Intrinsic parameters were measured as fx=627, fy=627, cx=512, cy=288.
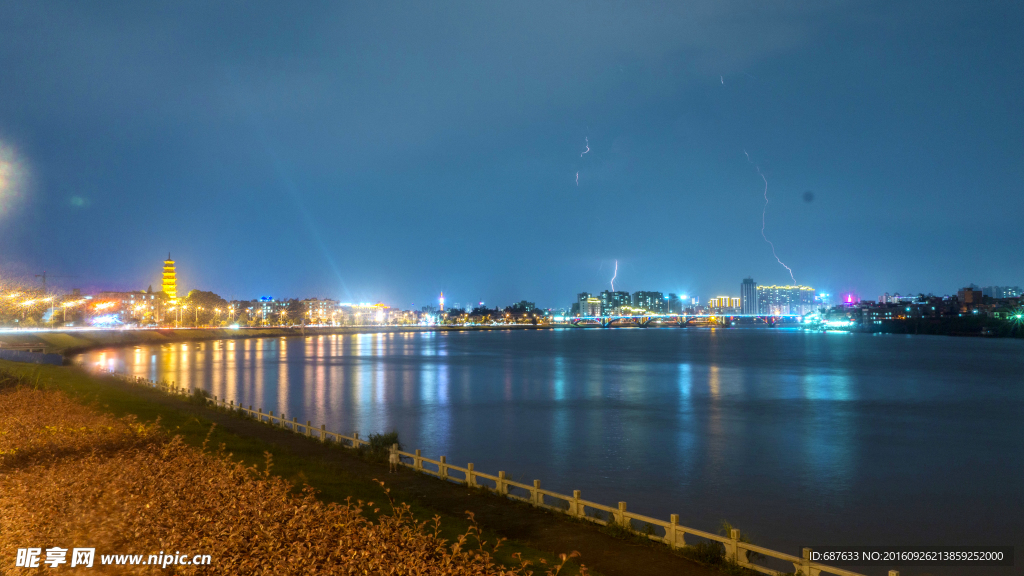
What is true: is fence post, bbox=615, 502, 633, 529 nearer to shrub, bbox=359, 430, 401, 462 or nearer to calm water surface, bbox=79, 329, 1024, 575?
calm water surface, bbox=79, 329, 1024, 575

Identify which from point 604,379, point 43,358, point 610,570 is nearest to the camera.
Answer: point 610,570

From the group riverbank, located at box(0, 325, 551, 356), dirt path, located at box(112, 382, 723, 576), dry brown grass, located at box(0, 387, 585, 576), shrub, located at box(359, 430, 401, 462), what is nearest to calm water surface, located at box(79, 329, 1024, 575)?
shrub, located at box(359, 430, 401, 462)

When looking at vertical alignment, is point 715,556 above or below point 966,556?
above

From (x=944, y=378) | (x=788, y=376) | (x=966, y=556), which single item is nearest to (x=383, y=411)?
(x=966, y=556)

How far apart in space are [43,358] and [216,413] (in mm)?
35630

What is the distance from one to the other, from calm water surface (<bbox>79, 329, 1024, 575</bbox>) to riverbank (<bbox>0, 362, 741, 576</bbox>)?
21.8ft

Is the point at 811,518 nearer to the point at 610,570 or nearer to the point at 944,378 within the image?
the point at 610,570

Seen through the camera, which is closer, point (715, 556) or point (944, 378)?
point (715, 556)

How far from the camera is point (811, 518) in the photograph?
19.1 metres

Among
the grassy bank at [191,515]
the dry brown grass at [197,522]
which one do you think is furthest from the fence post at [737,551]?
the dry brown grass at [197,522]

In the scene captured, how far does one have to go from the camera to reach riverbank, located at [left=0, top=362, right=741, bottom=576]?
1124 cm

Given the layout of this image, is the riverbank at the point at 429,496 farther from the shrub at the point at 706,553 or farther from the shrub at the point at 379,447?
the shrub at the point at 379,447

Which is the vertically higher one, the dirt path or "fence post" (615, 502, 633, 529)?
"fence post" (615, 502, 633, 529)

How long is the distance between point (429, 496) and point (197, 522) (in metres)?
8.21
